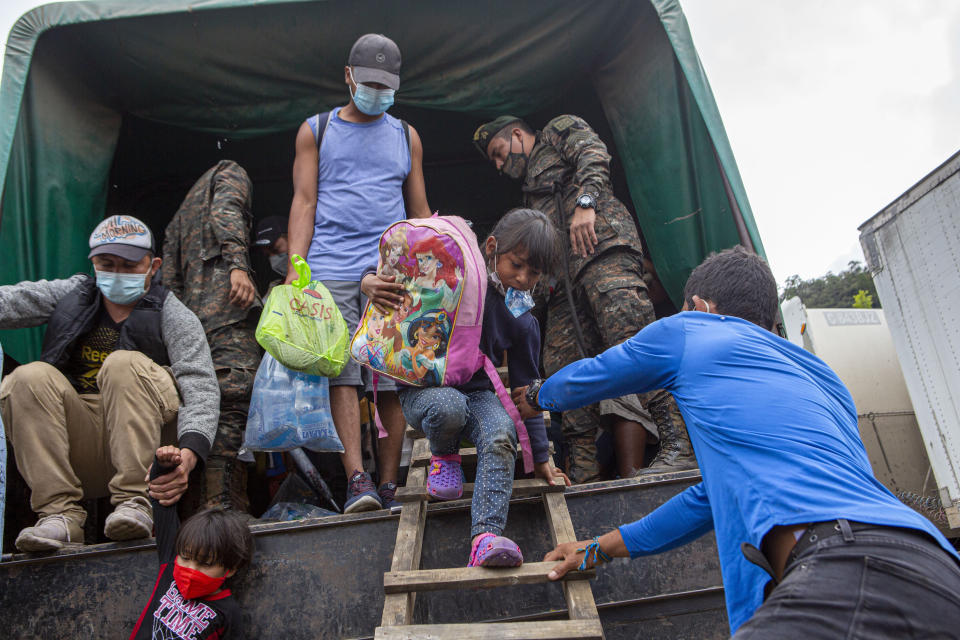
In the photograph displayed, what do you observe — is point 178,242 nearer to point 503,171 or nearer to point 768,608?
point 503,171

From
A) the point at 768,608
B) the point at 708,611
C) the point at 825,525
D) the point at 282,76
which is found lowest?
the point at 708,611

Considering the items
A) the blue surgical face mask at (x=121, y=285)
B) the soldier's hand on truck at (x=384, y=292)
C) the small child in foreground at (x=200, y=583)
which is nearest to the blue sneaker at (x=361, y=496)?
the small child in foreground at (x=200, y=583)

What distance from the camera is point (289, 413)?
2496mm

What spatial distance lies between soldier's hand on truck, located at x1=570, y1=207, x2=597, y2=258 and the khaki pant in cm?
208

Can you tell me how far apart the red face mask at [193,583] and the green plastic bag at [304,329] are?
0.79 m

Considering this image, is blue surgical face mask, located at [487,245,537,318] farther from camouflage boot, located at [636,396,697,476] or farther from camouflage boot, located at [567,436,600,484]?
camouflage boot, located at [567,436,600,484]

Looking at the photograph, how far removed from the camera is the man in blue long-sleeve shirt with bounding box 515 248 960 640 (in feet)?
3.52

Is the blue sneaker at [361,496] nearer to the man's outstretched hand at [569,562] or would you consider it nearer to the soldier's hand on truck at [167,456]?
the soldier's hand on truck at [167,456]

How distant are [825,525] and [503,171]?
3.13 m

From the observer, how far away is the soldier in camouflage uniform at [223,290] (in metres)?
2.98

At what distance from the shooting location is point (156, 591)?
2.02m

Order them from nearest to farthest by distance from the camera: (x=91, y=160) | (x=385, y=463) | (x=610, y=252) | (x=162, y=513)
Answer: (x=162, y=513), (x=385, y=463), (x=610, y=252), (x=91, y=160)

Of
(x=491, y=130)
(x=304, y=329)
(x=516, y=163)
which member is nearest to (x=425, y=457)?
(x=304, y=329)

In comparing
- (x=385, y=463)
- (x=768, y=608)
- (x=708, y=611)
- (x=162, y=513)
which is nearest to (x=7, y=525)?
(x=162, y=513)
